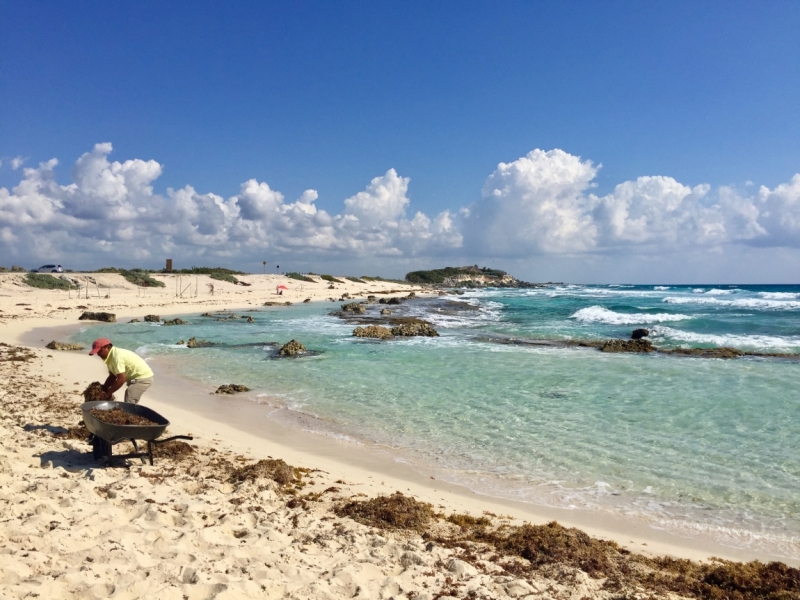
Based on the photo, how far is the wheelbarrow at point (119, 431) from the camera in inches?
238

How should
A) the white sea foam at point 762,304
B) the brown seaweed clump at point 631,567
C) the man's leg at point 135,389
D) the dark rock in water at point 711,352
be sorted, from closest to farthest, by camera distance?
1. the brown seaweed clump at point 631,567
2. the man's leg at point 135,389
3. the dark rock in water at point 711,352
4. the white sea foam at point 762,304

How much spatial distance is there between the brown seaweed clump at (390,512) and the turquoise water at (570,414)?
4.64 ft

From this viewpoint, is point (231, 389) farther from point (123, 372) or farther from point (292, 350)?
point (292, 350)

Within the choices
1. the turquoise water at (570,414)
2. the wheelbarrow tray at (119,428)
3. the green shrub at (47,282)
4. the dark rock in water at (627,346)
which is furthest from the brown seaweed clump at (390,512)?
the green shrub at (47,282)

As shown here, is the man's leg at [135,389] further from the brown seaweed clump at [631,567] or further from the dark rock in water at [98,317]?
the dark rock in water at [98,317]

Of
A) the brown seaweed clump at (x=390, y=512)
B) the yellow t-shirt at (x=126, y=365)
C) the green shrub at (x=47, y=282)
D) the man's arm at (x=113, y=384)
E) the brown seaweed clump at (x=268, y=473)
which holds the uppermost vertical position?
the green shrub at (x=47, y=282)

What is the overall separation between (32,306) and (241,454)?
103ft

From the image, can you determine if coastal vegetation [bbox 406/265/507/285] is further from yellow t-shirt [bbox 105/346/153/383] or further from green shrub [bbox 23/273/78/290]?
yellow t-shirt [bbox 105/346/153/383]

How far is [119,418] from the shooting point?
6.45 m

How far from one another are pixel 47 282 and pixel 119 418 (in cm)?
4472

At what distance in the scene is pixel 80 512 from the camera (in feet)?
15.9

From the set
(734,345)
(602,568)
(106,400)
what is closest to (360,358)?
(106,400)

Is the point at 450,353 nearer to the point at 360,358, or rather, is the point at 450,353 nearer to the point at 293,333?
the point at 360,358

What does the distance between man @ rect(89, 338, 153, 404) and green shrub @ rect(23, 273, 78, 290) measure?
138 feet
